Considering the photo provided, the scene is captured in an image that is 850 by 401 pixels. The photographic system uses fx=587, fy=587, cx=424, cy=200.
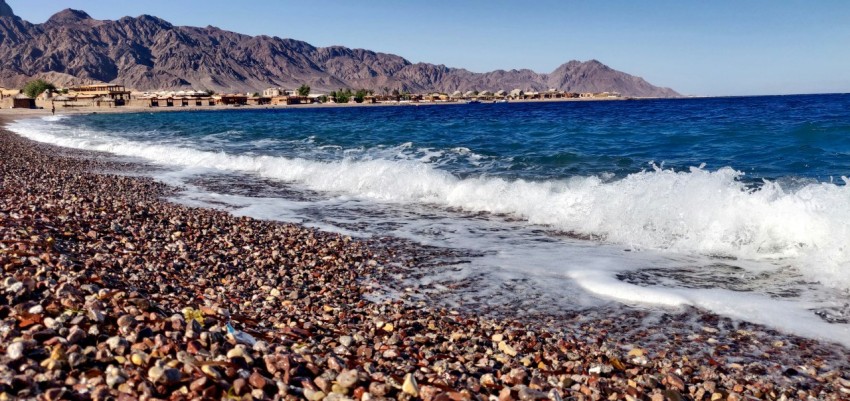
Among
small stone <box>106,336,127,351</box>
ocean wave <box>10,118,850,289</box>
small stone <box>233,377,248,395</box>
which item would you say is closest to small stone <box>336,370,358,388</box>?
small stone <box>233,377,248,395</box>

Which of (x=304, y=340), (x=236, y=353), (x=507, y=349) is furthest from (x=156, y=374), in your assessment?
(x=507, y=349)

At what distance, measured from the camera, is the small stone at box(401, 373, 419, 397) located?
3603mm

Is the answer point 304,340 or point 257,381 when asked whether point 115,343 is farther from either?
point 304,340

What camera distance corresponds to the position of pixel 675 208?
1023 cm

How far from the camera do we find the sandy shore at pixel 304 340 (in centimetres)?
336

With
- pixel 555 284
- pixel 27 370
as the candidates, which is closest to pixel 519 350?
pixel 555 284

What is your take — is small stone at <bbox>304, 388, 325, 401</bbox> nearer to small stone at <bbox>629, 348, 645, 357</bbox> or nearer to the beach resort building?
small stone at <bbox>629, 348, 645, 357</bbox>

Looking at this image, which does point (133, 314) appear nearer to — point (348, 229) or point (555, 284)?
point (555, 284)

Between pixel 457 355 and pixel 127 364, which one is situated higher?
pixel 127 364

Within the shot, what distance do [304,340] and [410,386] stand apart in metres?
1.25

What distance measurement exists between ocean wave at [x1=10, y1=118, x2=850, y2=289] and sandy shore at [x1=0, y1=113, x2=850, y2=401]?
3.42 meters

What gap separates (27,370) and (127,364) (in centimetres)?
47

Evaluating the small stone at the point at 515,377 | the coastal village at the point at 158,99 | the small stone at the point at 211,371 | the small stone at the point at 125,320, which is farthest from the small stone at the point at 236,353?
the coastal village at the point at 158,99

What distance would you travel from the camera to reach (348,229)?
32.4 ft
